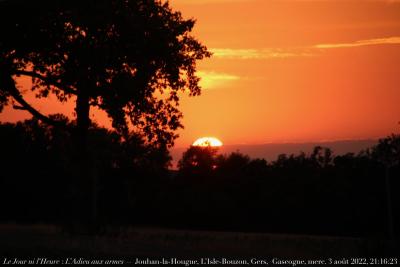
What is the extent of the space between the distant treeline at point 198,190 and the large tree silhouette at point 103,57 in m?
26.3

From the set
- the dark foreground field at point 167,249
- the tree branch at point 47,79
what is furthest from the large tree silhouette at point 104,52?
the dark foreground field at point 167,249

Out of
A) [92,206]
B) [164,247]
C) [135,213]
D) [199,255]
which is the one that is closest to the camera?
[199,255]

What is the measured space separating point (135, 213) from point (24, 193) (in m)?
10.3

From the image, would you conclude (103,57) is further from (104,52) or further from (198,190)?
(198,190)

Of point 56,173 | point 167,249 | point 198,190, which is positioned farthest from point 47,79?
point 198,190

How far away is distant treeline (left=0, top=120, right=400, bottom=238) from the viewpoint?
60.8 m

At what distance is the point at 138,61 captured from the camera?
1190 inches

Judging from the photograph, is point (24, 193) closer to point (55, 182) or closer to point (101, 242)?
point (55, 182)

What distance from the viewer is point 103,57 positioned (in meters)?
29.6

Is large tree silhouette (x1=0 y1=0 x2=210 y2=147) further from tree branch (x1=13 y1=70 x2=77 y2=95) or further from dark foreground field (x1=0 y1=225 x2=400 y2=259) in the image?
dark foreground field (x1=0 y1=225 x2=400 y2=259)

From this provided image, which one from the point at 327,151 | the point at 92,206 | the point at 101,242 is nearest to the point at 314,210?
the point at 327,151

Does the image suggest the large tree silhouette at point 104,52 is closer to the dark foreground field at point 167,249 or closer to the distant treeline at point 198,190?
the dark foreground field at point 167,249

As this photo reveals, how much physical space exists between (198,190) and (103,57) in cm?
4206

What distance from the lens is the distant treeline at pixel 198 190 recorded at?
60844mm
